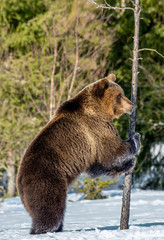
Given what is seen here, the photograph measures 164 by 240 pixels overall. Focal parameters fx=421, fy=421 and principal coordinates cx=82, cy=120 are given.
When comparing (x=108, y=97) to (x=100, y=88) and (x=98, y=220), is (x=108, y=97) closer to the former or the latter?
(x=100, y=88)

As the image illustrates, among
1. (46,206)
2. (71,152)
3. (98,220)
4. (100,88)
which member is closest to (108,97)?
(100,88)

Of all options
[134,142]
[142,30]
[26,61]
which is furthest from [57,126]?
[142,30]

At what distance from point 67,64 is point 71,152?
8.00 m

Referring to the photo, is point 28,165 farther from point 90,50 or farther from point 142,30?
point 142,30

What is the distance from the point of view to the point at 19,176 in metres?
4.91

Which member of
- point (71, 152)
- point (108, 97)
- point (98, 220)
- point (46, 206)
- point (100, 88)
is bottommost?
point (98, 220)

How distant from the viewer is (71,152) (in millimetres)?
5008

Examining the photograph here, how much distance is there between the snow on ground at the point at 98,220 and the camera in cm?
459

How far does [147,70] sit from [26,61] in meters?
3.99

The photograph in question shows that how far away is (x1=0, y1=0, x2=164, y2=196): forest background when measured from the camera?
11930 millimetres

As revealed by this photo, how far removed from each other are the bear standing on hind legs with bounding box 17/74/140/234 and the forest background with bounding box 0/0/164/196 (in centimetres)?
597

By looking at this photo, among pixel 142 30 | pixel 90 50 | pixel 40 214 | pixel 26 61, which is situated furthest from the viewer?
pixel 142 30

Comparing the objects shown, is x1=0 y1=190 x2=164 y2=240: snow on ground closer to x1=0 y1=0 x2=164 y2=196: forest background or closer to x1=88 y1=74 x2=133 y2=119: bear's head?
x1=88 y1=74 x2=133 y2=119: bear's head

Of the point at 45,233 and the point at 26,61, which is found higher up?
the point at 26,61
